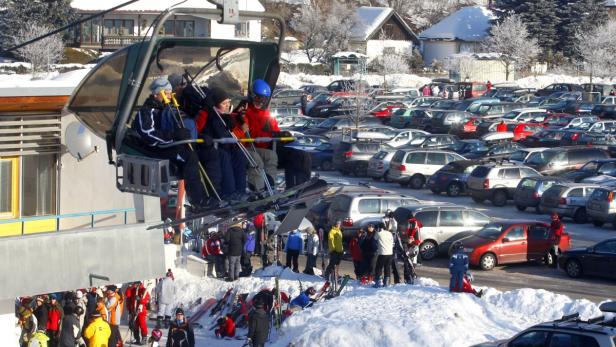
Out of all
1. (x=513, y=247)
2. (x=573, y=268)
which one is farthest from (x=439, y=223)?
(x=573, y=268)

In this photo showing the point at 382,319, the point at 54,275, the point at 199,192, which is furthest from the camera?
the point at 382,319

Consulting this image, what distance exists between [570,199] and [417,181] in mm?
7772

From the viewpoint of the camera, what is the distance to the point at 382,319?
18984mm

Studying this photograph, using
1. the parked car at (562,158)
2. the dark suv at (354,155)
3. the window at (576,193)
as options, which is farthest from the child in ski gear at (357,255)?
the dark suv at (354,155)

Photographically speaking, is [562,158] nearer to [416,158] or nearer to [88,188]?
[416,158]

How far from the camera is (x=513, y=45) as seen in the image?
262ft

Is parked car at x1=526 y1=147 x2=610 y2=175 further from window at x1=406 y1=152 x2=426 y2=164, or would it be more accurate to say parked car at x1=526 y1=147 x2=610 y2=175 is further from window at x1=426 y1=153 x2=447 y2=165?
window at x1=406 y1=152 x2=426 y2=164

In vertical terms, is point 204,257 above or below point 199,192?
below

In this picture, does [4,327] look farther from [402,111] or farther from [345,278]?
[402,111]

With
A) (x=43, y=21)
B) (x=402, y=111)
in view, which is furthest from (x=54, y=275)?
(x=43, y=21)

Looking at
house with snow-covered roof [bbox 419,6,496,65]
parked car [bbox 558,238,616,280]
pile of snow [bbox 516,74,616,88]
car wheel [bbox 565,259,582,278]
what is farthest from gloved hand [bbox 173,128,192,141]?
house with snow-covered roof [bbox 419,6,496,65]

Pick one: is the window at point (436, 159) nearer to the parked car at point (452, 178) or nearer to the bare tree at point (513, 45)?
the parked car at point (452, 178)

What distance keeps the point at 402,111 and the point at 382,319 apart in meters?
35.5

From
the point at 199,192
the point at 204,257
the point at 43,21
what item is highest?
the point at 43,21
